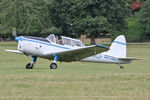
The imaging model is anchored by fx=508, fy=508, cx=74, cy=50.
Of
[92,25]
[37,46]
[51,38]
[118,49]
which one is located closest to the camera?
[37,46]

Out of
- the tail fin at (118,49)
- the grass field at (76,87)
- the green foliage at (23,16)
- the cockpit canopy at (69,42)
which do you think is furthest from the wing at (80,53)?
the green foliage at (23,16)

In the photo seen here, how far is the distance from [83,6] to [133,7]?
25420 mm

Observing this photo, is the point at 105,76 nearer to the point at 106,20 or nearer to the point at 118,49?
the point at 118,49

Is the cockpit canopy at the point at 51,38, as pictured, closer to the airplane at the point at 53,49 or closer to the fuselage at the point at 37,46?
the airplane at the point at 53,49

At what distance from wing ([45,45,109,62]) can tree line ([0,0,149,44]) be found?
3556 centimetres

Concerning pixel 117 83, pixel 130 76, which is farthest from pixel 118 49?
pixel 117 83

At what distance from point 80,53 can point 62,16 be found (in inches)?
1575

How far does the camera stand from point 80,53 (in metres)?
22.6

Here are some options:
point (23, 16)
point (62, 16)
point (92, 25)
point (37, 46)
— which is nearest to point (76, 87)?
point (37, 46)

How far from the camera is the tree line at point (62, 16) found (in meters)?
59.5

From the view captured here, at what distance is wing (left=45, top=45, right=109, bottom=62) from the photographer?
2158 centimetres

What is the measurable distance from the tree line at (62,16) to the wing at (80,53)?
35564 millimetres

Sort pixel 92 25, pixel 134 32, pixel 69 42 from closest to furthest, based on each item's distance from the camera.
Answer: pixel 69 42 → pixel 92 25 → pixel 134 32

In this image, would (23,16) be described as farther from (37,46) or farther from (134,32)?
(37,46)
